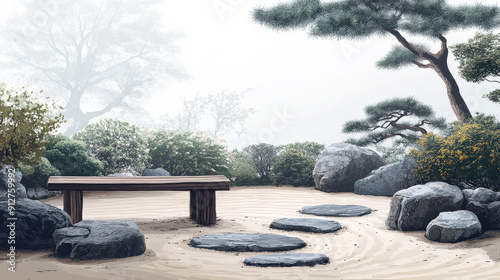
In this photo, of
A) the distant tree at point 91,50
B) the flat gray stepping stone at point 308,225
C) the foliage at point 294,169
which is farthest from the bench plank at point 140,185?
the distant tree at point 91,50

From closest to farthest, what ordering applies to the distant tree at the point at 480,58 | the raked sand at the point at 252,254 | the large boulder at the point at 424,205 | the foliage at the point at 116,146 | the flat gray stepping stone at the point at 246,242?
the raked sand at the point at 252,254
the flat gray stepping stone at the point at 246,242
the large boulder at the point at 424,205
the distant tree at the point at 480,58
the foliage at the point at 116,146

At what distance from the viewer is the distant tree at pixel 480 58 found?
916 cm

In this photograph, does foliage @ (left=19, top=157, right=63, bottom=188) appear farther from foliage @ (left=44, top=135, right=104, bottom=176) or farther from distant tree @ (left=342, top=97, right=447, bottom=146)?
distant tree @ (left=342, top=97, right=447, bottom=146)

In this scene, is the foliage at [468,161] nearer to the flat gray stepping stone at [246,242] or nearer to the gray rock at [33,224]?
the flat gray stepping stone at [246,242]

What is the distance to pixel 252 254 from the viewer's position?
504 centimetres

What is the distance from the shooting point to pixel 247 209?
8.41 meters

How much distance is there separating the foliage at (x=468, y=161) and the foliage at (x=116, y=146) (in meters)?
7.22

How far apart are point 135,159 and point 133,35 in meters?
16.8

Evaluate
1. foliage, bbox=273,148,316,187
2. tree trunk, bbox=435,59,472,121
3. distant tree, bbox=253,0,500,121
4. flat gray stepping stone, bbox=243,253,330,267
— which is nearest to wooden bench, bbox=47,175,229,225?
flat gray stepping stone, bbox=243,253,330,267

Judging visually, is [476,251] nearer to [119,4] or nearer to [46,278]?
[46,278]

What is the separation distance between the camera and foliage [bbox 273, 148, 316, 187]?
12508 mm

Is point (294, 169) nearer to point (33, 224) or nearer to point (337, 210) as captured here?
point (337, 210)

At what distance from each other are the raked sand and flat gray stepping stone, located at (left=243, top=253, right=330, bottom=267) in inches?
3.1

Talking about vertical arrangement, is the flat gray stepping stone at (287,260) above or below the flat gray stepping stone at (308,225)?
below
